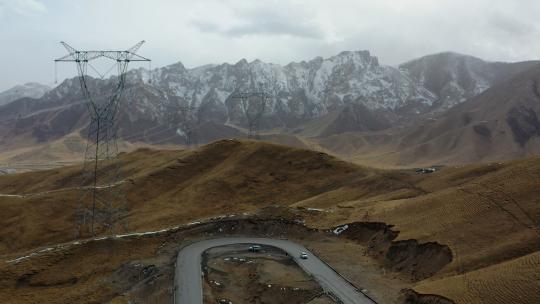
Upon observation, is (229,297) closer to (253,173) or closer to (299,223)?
(299,223)

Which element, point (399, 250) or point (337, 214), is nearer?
→ point (399, 250)

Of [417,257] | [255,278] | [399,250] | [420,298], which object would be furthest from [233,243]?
[420,298]

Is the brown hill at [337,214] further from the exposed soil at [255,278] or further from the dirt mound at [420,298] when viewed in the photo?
the exposed soil at [255,278]

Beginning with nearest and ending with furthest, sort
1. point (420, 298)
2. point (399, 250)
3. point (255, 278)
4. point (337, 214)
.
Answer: point (420, 298), point (255, 278), point (399, 250), point (337, 214)

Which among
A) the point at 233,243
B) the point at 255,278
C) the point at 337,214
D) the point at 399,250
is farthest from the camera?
the point at 337,214

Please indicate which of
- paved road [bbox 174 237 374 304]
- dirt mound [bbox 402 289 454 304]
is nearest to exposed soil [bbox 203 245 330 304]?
paved road [bbox 174 237 374 304]

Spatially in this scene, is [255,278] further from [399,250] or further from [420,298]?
[420,298]

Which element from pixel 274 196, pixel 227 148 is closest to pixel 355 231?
pixel 274 196
